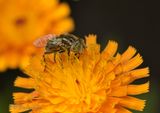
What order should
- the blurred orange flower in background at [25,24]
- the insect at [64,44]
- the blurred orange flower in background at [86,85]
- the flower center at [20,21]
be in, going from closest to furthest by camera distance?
the blurred orange flower in background at [86,85]
the insect at [64,44]
the blurred orange flower in background at [25,24]
the flower center at [20,21]

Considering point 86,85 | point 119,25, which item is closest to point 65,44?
point 86,85

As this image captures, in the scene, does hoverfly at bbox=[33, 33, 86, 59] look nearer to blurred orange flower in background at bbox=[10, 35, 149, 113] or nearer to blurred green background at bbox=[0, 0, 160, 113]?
blurred orange flower in background at bbox=[10, 35, 149, 113]

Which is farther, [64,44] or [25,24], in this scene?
[25,24]

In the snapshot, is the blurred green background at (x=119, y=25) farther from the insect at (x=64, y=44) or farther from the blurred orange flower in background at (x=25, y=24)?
the insect at (x=64, y=44)

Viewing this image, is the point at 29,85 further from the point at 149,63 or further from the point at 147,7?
the point at 147,7

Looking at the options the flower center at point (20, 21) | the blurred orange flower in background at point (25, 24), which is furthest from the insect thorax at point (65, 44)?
the flower center at point (20, 21)

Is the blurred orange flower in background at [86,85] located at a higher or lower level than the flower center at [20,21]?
lower

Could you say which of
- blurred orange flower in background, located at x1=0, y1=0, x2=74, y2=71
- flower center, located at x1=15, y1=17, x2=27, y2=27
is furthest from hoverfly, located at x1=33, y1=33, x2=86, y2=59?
flower center, located at x1=15, y1=17, x2=27, y2=27

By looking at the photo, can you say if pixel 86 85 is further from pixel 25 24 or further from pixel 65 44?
pixel 25 24
